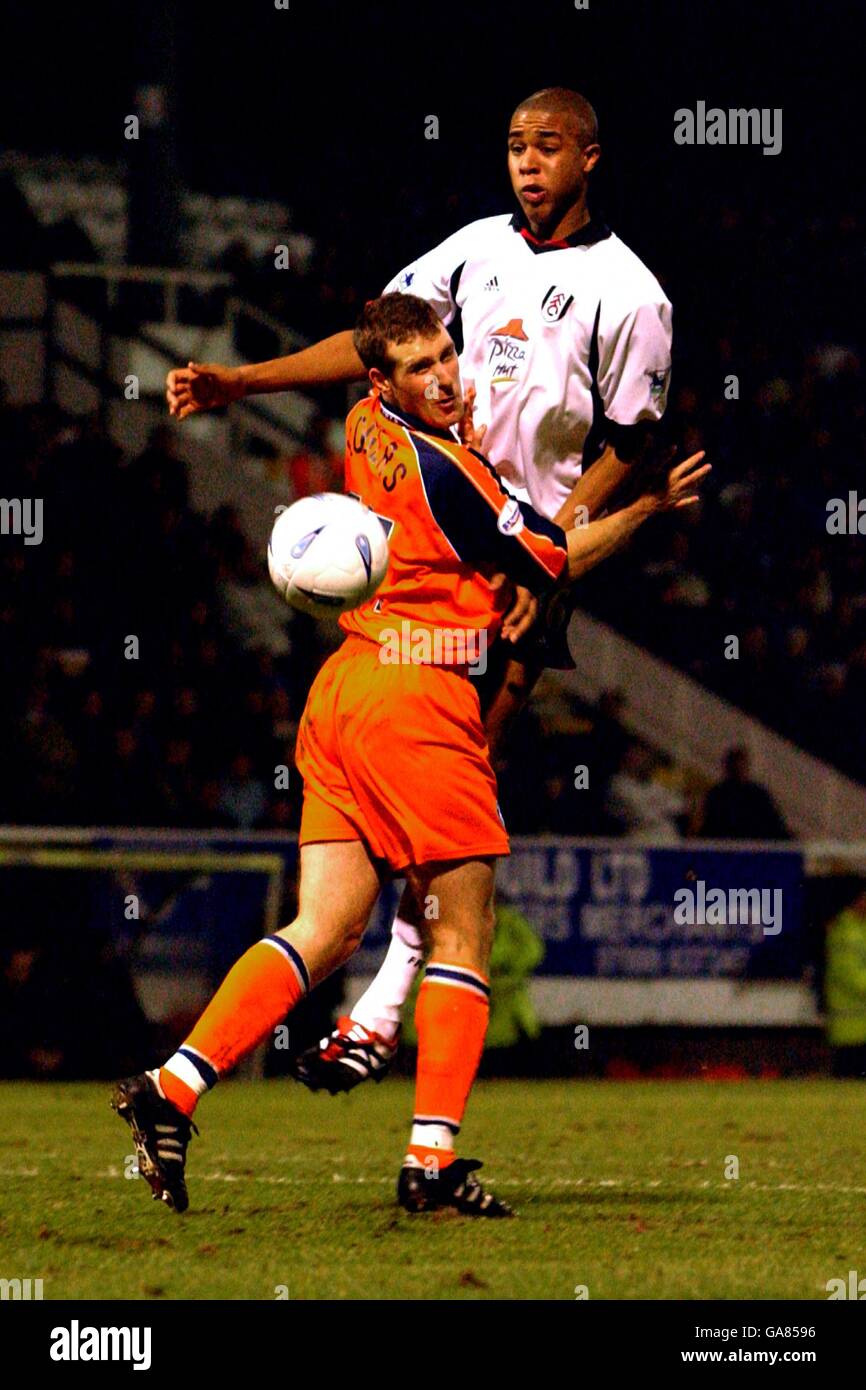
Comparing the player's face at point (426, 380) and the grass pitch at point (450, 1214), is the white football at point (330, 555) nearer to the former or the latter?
the player's face at point (426, 380)

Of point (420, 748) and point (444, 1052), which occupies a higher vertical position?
point (420, 748)

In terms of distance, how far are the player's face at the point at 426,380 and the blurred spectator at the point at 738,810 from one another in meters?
9.72

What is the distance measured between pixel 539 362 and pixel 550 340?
66 mm

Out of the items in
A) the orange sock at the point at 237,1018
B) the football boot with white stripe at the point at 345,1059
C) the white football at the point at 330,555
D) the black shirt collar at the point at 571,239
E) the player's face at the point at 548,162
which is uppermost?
the player's face at the point at 548,162

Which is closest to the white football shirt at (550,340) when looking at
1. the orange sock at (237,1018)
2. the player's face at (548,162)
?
the player's face at (548,162)

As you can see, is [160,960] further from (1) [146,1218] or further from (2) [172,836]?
(1) [146,1218]

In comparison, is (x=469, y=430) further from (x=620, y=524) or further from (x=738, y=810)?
(x=738, y=810)

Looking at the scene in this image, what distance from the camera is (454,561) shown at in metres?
5.87

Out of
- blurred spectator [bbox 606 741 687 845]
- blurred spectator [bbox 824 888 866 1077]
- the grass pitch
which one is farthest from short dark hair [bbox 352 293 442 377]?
blurred spectator [bbox 606 741 687 845]

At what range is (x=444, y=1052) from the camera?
584cm

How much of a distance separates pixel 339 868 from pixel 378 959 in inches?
300

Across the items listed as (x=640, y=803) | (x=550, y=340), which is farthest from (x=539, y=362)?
(x=640, y=803)

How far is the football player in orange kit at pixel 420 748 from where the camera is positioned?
19.0 ft

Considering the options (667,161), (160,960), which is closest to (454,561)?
(160,960)
